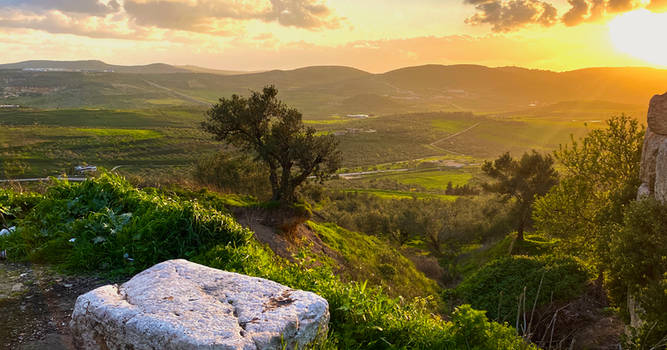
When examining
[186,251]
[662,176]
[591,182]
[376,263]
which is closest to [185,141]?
[376,263]

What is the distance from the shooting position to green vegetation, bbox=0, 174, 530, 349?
5.78m

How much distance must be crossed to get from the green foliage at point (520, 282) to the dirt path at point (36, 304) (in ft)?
66.8

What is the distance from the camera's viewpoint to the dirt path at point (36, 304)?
17.5ft

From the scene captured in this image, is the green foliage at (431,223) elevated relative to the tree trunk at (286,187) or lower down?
lower down

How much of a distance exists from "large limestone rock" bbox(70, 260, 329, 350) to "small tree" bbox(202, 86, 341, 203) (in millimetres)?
24097

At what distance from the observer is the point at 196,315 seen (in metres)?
4.71

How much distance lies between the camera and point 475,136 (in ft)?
588

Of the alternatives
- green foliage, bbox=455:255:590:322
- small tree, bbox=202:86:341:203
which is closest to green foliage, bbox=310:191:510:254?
small tree, bbox=202:86:341:203

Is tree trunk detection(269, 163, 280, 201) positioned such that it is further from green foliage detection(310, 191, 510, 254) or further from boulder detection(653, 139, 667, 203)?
boulder detection(653, 139, 667, 203)

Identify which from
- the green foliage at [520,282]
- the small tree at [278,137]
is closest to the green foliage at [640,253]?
the green foliage at [520,282]

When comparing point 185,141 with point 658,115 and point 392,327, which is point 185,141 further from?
point 392,327

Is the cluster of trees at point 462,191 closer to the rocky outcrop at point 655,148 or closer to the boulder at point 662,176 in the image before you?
the rocky outcrop at point 655,148

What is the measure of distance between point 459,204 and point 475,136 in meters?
118

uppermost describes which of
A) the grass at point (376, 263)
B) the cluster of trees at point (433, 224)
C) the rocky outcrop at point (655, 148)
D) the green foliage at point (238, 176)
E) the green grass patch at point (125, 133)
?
the rocky outcrop at point (655, 148)
